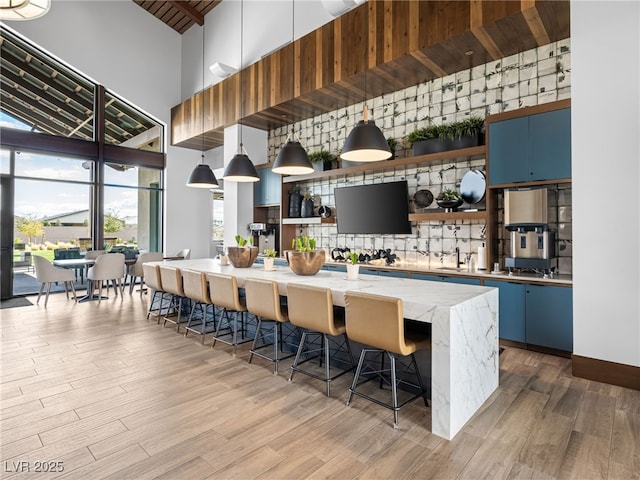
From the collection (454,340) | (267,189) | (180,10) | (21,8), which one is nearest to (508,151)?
(454,340)

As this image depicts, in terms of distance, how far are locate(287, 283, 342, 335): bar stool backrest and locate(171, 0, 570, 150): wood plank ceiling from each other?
10.2ft

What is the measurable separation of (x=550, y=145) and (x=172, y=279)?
4.34 m

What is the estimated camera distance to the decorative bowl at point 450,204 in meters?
4.46

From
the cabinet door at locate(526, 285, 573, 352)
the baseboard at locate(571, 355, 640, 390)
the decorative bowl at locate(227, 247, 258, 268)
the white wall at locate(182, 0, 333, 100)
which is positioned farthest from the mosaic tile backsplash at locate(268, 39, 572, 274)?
the decorative bowl at locate(227, 247, 258, 268)

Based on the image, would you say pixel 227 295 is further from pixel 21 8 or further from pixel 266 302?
pixel 21 8

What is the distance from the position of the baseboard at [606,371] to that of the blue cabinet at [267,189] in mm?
4976

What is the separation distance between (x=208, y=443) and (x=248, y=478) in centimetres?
42

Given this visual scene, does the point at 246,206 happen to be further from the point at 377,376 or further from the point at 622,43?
the point at 622,43

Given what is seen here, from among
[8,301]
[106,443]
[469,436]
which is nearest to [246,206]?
[8,301]

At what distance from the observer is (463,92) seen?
4695 mm

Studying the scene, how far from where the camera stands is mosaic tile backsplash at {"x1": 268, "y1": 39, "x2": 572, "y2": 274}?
396cm

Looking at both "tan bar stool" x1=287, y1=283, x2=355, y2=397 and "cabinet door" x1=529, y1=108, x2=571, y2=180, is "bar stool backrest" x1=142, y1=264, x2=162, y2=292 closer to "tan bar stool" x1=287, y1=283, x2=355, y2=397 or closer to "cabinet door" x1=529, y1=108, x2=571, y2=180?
"tan bar stool" x1=287, y1=283, x2=355, y2=397

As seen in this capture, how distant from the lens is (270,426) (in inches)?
91.4

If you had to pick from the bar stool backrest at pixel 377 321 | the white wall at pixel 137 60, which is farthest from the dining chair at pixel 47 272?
the bar stool backrest at pixel 377 321
